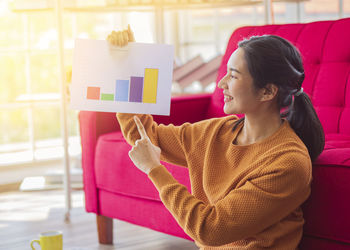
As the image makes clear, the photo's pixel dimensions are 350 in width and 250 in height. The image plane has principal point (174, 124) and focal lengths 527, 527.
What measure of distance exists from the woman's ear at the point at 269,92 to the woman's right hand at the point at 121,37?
0.43 metres

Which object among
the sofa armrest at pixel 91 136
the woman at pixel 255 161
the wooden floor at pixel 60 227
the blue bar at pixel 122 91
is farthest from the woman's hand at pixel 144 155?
the sofa armrest at pixel 91 136

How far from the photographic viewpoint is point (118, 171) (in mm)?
1975

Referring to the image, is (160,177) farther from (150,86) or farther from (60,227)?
(60,227)

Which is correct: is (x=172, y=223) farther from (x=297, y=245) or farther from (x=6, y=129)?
(x=6, y=129)

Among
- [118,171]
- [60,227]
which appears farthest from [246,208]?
[60,227]

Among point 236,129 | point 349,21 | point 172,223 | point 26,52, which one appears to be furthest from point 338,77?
point 26,52

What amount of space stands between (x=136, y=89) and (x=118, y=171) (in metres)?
0.60

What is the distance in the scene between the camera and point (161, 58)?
57.8 inches

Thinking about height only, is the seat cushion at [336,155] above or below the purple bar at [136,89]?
below

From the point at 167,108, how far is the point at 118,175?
0.61 metres

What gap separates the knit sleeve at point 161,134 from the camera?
4.88 ft

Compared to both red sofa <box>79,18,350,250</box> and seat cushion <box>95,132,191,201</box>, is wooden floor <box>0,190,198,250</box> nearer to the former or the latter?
red sofa <box>79,18,350,250</box>

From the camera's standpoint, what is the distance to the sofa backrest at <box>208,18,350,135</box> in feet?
5.91

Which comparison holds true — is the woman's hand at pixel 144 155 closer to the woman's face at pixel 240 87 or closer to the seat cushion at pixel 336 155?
the woman's face at pixel 240 87
